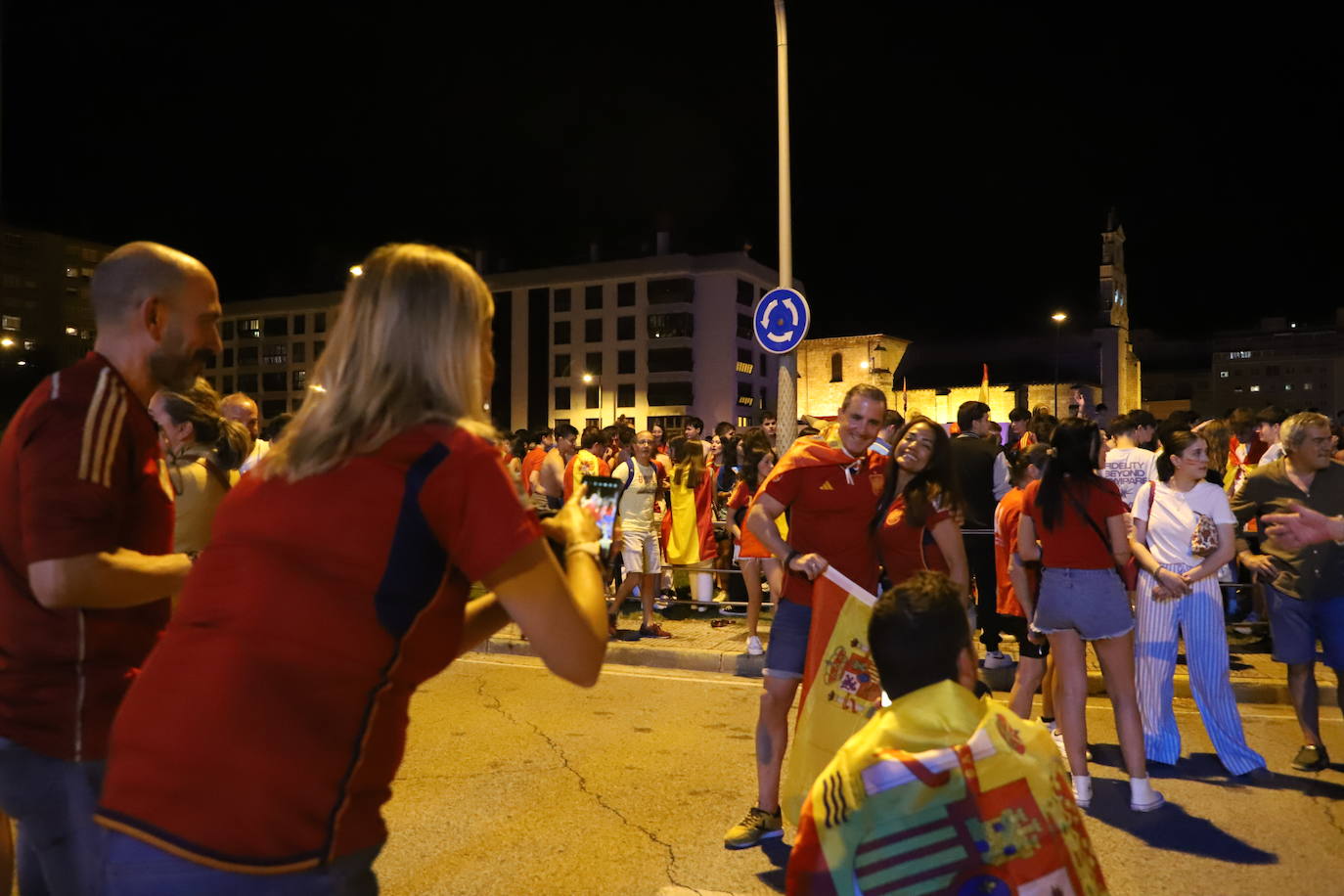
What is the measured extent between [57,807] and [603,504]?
140 cm

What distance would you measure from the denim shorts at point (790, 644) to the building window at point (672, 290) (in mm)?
64978

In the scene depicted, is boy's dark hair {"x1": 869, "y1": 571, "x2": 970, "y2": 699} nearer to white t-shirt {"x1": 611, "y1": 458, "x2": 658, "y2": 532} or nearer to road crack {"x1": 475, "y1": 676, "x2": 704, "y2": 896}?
road crack {"x1": 475, "y1": 676, "x2": 704, "y2": 896}

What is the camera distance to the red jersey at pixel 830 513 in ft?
15.4

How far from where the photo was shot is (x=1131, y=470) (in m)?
8.41

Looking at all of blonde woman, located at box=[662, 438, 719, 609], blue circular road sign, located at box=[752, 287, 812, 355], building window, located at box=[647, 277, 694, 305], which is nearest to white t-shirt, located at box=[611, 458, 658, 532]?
blonde woman, located at box=[662, 438, 719, 609]

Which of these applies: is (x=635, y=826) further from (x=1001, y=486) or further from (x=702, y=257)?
(x=702, y=257)

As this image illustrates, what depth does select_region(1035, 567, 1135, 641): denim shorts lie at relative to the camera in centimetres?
511

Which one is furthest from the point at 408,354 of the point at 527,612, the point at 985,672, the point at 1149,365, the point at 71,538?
the point at 1149,365

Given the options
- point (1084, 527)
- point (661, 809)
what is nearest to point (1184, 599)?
point (1084, 527)

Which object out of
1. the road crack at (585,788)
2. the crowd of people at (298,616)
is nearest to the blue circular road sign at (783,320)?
the road crack at (585,788)

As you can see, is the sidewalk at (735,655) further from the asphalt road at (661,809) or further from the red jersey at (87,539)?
the red jersey at (87,539)

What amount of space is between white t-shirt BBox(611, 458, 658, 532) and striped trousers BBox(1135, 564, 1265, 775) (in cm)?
537

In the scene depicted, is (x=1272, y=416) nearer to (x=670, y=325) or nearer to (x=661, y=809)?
(x=661, y=809)

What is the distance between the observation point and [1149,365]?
115375 mm
